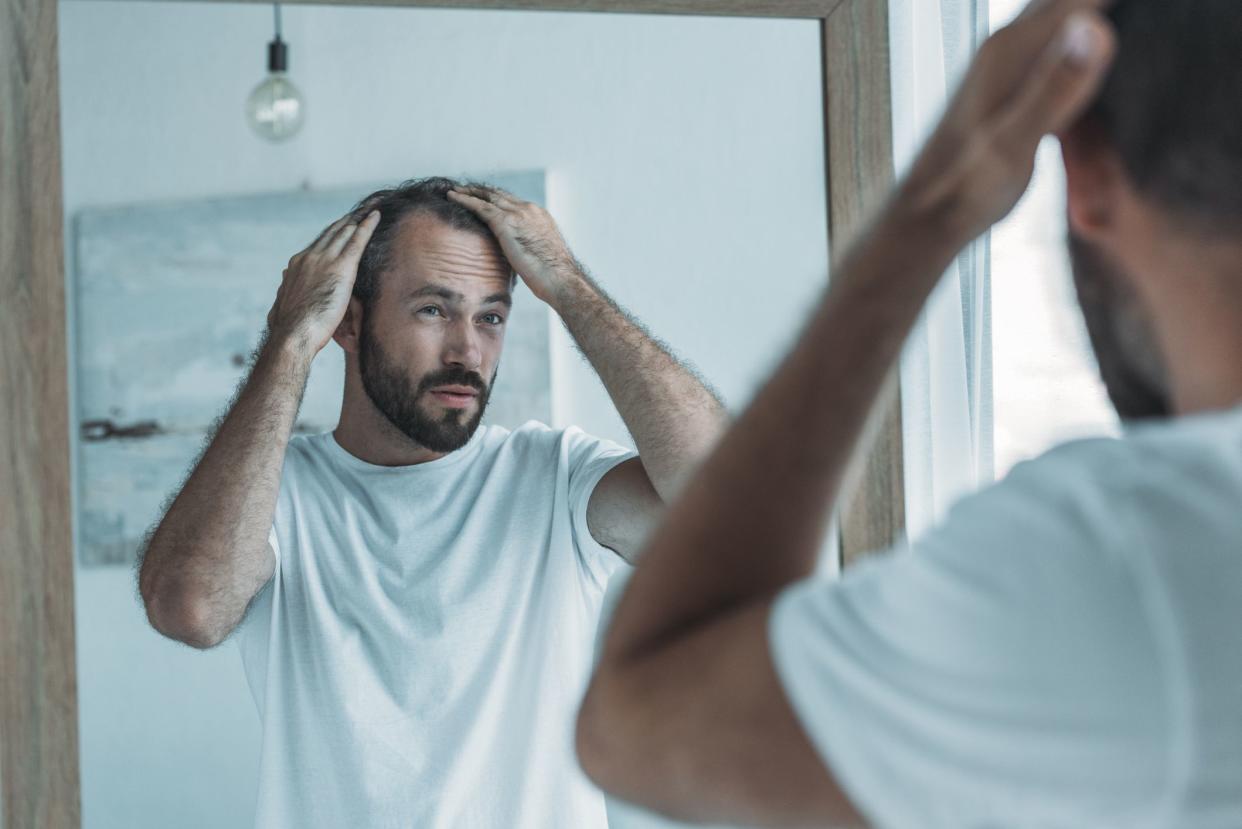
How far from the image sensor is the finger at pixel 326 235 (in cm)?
128

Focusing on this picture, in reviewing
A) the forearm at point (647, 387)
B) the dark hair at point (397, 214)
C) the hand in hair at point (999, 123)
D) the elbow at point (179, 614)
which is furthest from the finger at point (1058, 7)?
the elbow at point (179, 614)

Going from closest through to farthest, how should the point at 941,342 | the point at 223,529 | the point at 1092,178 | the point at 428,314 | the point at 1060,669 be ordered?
the point at 1060,669 → the point at 1092,178 → the point at 223,529 → the point at 428,314 → the point at 941,342

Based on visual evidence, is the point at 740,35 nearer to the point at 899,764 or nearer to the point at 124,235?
the point at 124,235

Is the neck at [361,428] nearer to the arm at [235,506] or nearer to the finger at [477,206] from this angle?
the arm at [235,506]

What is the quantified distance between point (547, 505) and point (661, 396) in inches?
6.7

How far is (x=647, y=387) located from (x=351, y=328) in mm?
321

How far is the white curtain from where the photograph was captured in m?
1.53

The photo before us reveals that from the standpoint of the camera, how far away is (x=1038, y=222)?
1523 mm

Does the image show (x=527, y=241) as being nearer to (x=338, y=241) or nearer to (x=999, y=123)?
(x=338, y=241)

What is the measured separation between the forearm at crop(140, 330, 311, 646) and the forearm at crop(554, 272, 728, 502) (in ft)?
1.06

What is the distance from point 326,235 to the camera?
1.28 m

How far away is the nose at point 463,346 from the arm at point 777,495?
2.68 ft

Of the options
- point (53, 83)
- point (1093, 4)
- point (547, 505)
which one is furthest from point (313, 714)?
point (1093, 4)

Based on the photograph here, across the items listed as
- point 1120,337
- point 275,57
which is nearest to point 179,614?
point 275,57
